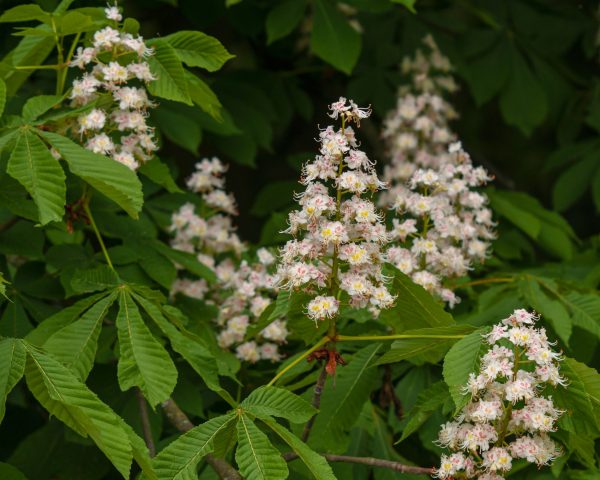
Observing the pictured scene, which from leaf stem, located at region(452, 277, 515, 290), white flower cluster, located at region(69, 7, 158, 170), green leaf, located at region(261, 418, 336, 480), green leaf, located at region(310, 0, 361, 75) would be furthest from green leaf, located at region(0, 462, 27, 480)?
green leaf, located at region(310, 0, 361, 75)

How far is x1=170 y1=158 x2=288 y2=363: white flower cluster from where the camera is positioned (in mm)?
3375

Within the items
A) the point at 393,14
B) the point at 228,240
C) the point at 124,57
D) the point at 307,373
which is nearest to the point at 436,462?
the point at 307,373

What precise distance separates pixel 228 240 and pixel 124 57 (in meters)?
0.89

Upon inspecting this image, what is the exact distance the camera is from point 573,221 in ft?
21.6

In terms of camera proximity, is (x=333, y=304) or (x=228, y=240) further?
(x=228, y=240)

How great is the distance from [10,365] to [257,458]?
0.57 meters

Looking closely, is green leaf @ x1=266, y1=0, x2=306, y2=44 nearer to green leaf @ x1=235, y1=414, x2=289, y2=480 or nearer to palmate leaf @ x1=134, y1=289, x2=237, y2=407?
palmate leaf @ x1=134, y1=289, x2=237, y2=407

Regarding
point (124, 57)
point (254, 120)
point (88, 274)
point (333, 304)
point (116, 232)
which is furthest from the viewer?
point (254, 120)

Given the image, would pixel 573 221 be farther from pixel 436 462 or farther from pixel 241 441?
pixel 241 441

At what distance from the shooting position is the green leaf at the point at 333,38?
4.16 m

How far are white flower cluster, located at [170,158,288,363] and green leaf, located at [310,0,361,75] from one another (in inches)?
27.4

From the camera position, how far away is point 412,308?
2705mm

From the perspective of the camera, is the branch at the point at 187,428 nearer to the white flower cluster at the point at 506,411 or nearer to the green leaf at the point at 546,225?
the white flower cluster at the point at 506,411

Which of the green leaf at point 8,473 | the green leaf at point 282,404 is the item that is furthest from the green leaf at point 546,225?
the green leaf at point 8,473
